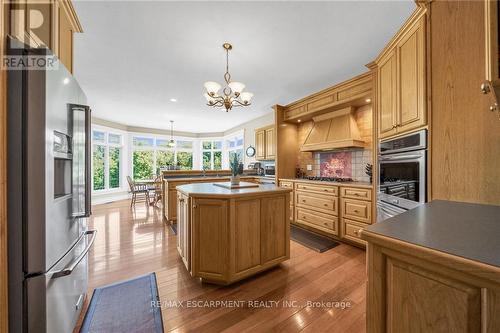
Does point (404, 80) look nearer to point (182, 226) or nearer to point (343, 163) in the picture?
point (343, 163)

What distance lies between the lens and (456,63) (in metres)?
1.34

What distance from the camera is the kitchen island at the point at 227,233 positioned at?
1821 millimetres

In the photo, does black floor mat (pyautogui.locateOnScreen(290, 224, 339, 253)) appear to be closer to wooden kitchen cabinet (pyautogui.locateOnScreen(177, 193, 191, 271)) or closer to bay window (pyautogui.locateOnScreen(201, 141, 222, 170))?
wooden kitchen cabinet (pyautogui.locateOnScreen(177, 193, 191, 271))

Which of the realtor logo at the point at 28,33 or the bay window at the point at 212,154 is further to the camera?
the bay window at the point at 212,154

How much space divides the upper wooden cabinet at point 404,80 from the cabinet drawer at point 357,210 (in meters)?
1.00

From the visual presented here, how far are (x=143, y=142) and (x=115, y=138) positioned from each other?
0.90m

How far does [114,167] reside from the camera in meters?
6.62

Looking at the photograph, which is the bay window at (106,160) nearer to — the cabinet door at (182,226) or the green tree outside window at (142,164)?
the green tree outside window at (142,164)

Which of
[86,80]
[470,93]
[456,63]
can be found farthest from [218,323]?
[86,80]

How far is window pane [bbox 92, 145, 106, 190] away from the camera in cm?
606

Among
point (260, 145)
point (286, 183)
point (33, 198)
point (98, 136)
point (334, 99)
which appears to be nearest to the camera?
point (33, 198)

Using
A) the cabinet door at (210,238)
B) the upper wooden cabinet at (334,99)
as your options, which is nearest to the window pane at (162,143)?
the upper wooden cabinet at (334,99)

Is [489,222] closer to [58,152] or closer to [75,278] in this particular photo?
[58,152]

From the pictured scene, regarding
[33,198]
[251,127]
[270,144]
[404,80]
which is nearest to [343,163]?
[270,144]
